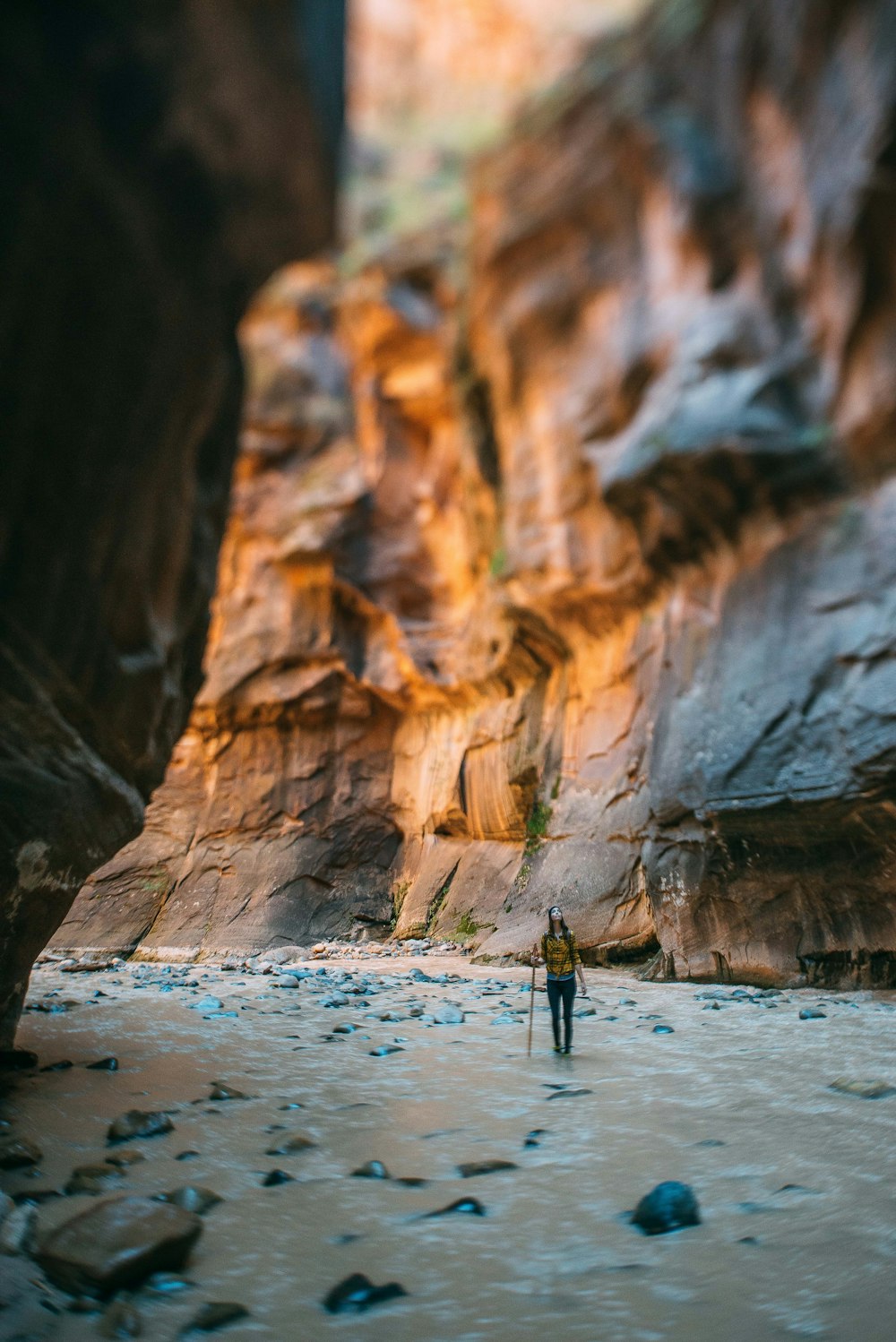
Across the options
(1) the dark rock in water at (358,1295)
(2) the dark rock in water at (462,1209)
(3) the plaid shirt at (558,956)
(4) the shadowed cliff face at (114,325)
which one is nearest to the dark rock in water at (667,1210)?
(2) the dark rock in water at (462,1209)

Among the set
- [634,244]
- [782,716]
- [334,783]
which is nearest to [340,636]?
[334,783]

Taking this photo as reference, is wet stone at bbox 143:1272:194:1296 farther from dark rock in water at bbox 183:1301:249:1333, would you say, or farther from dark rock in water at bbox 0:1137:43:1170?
dark rock in water at bbox 0:1137:43:1170

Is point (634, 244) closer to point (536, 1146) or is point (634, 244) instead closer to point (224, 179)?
point (224, 179)

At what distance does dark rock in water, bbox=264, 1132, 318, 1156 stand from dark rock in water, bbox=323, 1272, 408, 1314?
141 cm

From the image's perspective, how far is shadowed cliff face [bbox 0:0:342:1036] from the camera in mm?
2488

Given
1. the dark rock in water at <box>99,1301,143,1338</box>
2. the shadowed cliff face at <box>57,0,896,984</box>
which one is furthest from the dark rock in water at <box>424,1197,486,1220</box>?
the shadowed cliff face at <box>57,0,896,984</box>

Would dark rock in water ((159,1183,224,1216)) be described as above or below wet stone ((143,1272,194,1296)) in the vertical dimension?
below

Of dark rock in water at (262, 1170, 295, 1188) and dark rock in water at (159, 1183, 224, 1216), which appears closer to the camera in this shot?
dark rock in water at (159, 1183, 224, 1216)

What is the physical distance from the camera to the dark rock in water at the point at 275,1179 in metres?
3.40

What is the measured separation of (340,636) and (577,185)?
11.0 meters

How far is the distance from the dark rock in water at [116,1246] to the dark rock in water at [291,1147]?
105 centimetres

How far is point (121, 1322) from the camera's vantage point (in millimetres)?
2238

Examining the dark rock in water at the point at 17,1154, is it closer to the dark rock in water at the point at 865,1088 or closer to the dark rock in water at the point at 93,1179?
the dark rock in water at the point at 93,1179

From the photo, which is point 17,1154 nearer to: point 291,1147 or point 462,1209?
point 291,1147
